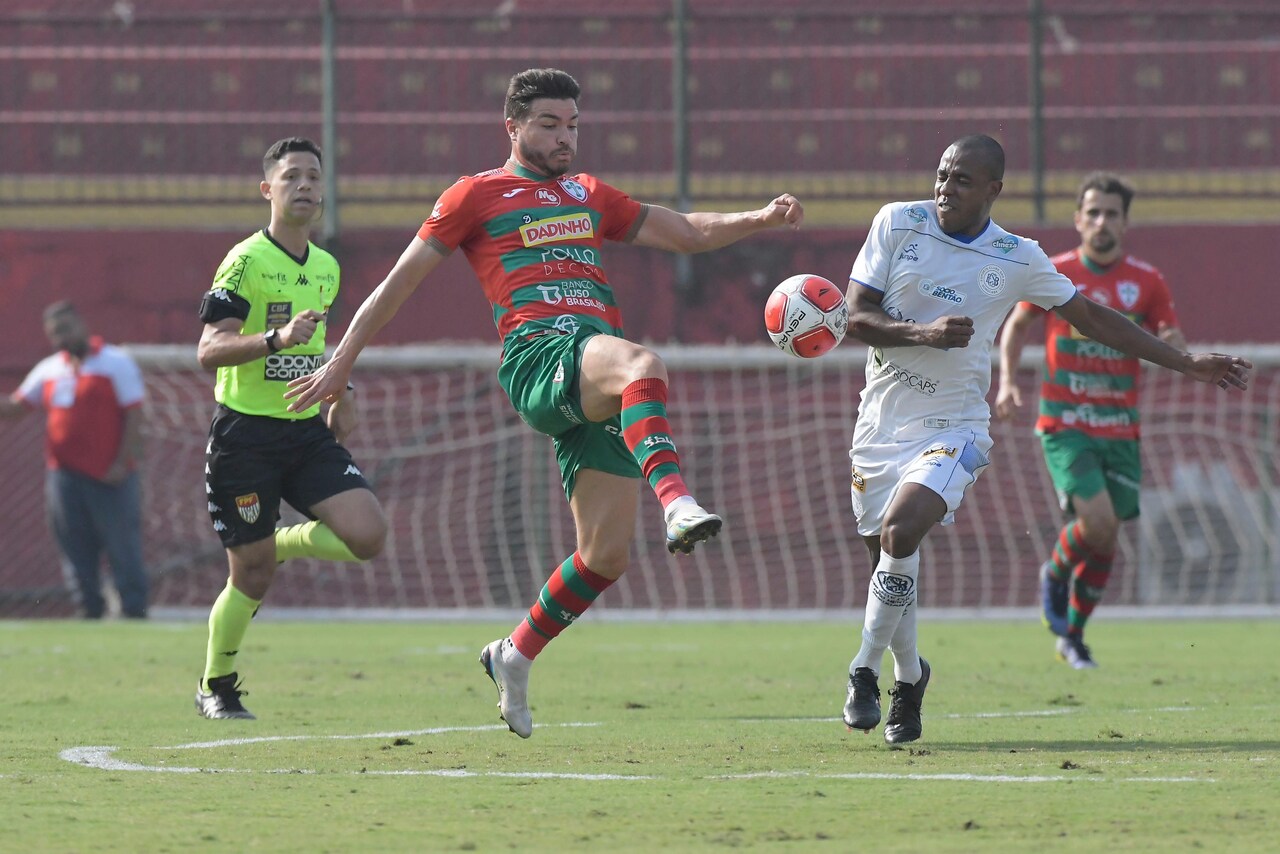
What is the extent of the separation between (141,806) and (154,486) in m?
10.6

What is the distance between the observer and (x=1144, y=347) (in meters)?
6.21

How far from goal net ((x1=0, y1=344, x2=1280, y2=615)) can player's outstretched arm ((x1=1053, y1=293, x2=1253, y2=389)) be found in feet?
24.9

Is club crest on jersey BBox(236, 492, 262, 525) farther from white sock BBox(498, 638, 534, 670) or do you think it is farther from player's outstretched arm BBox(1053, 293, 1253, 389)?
player's outstretched arm BBox(1053, 293, 1253, 389)

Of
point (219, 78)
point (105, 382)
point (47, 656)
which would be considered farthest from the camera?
point (219, 78)

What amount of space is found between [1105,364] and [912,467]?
138 inches

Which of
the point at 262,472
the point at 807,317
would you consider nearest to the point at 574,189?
the point at 807,317

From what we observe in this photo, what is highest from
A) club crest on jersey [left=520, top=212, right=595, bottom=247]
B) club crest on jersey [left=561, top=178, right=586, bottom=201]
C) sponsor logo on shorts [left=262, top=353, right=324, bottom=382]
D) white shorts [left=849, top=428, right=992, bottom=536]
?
club crest on jersey [left=561, top=178, right=586, bottom=201]

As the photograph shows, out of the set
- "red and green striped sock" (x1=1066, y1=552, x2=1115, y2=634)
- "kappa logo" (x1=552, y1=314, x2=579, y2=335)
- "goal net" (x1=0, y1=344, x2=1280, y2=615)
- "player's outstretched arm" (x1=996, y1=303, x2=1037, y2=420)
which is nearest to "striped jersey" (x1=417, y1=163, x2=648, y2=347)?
"kappa logo" (x1=552, y1=314, x2=579, y2=335)

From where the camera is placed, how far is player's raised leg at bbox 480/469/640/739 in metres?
6.20

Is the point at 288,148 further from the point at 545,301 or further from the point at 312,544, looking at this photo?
the point at 545,301

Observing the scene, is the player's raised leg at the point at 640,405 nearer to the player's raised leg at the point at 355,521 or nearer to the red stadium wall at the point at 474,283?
the player's raised leg at the point at 355,521

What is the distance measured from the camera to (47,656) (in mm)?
10344

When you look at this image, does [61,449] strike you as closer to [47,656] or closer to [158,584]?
[158,584]

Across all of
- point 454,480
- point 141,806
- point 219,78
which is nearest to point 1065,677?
point 141,806
